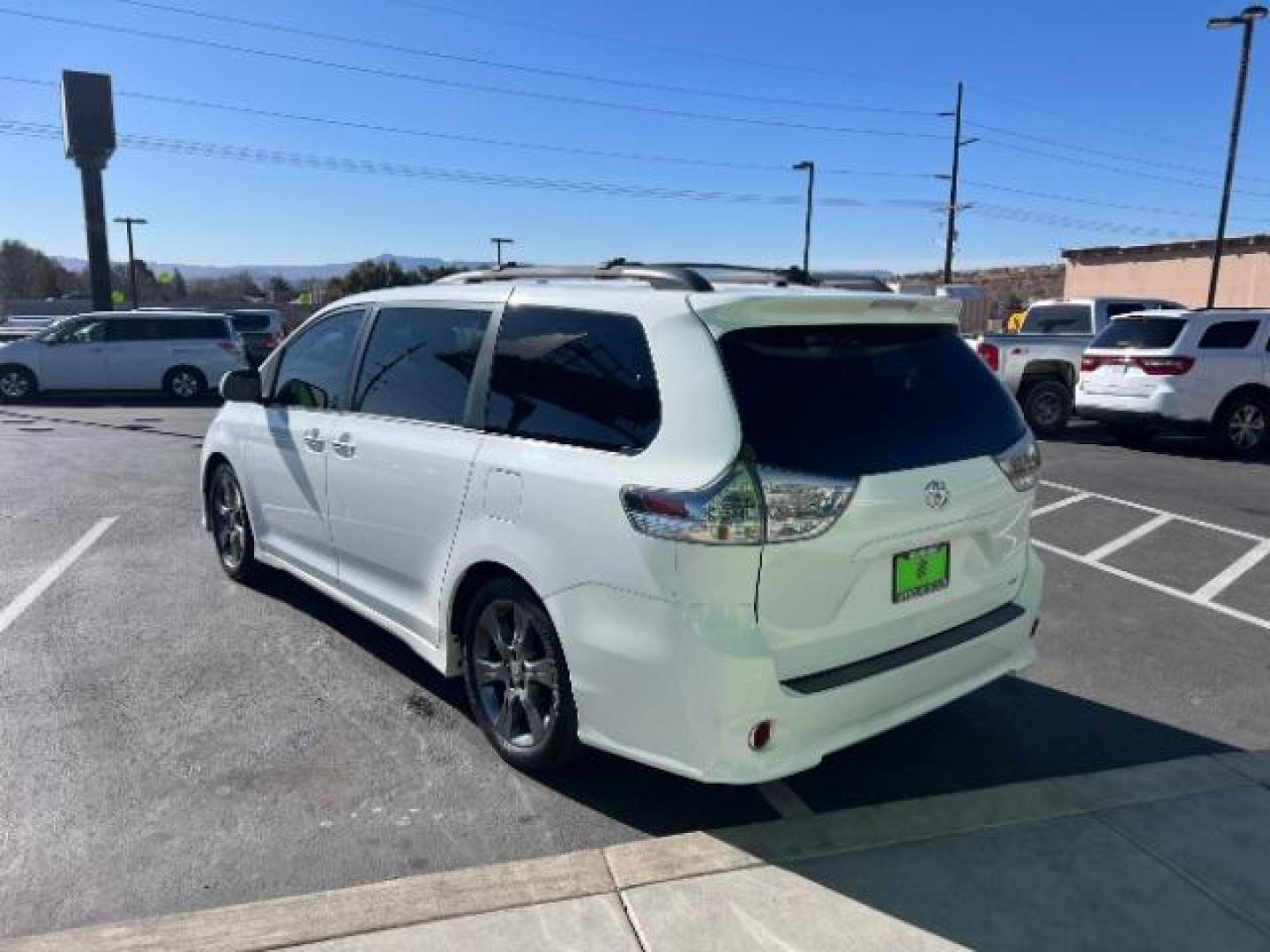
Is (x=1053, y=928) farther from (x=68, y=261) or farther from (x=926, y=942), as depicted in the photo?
(x=68, y=261)

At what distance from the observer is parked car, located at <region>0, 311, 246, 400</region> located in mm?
18469

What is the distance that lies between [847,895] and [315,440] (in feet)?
10.5

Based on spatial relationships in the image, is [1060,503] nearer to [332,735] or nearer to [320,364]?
[320,364]

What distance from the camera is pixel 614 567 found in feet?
9.77

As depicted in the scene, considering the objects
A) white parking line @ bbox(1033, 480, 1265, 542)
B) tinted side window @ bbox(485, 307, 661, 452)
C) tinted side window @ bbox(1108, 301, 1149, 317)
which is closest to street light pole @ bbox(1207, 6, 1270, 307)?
tinted side window @ bbox(1108, 301, 1149, 317)

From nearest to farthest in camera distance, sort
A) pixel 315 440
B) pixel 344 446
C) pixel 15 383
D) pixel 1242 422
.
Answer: pixel 344 446 < pixel 315 440 < pixel 1242 422 < pixel 15 383

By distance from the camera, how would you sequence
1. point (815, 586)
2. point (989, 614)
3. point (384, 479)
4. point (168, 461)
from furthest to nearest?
point (168, 461) → point (384, 479) → point (989, 614) → point (815, 586)

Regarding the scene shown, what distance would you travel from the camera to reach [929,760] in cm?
381

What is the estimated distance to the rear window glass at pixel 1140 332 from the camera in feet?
39.6

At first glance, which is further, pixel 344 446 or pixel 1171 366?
pixel 1171 366

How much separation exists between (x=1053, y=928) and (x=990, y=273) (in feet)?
239

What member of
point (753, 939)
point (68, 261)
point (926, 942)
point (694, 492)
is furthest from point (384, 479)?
point (68, 261)

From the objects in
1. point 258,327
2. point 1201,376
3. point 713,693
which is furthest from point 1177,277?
point 713,693

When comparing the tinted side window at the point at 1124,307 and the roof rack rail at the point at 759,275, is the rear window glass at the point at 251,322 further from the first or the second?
the roof rack rail at the point at 759,275
